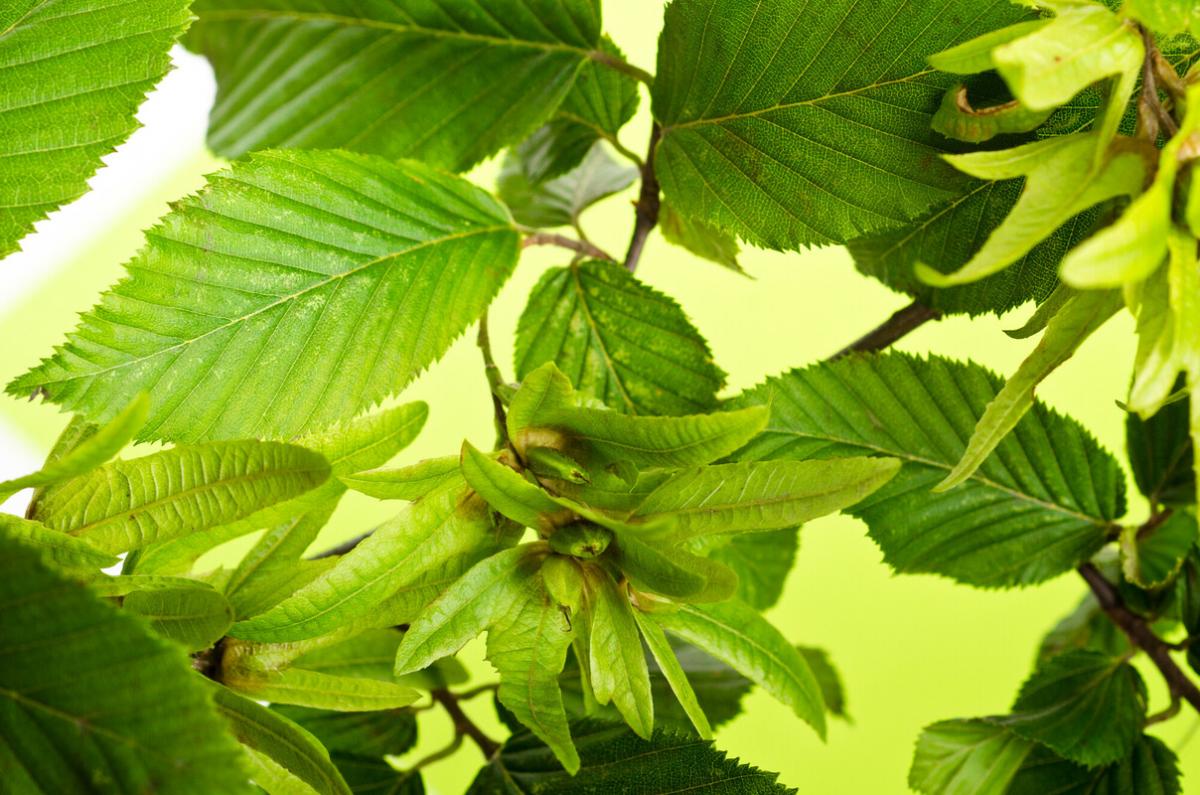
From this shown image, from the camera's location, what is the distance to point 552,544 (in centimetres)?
26

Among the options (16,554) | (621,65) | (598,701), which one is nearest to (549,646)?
(598,701)

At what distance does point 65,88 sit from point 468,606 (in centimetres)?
19

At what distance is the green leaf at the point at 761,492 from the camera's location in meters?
0.24

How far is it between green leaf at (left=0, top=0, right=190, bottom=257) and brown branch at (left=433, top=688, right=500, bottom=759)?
26 centimetres

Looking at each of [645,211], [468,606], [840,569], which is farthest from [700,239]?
[840,569]

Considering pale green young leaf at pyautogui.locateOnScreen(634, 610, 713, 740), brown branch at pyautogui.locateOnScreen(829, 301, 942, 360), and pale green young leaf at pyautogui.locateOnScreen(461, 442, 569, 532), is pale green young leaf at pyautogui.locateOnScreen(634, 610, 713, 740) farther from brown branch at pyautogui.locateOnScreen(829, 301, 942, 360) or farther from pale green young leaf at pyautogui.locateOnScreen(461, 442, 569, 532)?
brown branch at pyautogui.locateOnScreen(829, 301, 942, 360)

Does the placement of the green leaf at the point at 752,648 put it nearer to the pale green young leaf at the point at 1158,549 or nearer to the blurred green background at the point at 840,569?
the pale green young leaf at the point at 1158,549

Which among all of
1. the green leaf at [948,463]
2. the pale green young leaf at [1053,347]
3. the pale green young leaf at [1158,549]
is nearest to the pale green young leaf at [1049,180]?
the pale green young leaf at [1053,347]

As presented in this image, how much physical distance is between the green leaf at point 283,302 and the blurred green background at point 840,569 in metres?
0.84

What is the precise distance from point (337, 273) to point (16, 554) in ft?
0.53

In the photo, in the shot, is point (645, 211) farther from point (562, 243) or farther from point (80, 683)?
point (80, 683)

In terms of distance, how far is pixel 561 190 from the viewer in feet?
2.04

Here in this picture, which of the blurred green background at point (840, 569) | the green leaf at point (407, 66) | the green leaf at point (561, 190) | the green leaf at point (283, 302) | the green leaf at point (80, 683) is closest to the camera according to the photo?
the green leaf at point (80, 683)

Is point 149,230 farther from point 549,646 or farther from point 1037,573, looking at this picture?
point 1037,573
